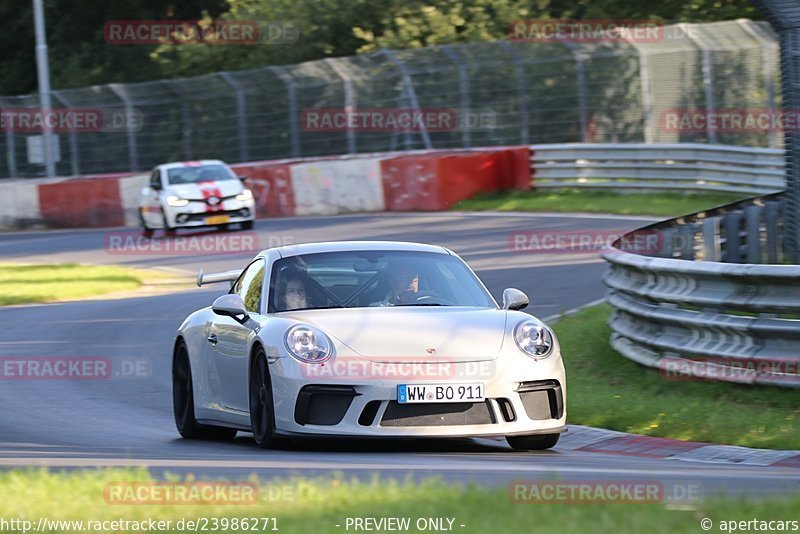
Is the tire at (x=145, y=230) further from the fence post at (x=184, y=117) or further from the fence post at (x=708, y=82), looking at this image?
the fence post at (x=708, y=82)

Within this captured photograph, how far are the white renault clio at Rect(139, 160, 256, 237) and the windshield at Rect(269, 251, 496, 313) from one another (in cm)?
1880

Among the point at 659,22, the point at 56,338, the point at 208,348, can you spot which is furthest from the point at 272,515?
the point at 659,22

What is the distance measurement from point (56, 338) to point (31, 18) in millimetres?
44471

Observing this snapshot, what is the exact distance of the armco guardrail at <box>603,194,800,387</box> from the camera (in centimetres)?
970

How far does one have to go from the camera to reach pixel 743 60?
26.5 m

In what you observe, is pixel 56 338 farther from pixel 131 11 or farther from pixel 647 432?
pixel 131 11

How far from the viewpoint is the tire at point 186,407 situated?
33.3ft

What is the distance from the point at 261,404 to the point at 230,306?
73cm

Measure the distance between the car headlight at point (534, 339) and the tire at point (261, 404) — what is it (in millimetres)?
1425

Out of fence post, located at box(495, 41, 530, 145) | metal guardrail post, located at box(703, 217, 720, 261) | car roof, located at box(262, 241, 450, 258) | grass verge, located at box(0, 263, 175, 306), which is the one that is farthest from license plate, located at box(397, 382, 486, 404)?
fence post, located at box(495, 41, 530, 145)

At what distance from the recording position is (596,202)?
27.8 m

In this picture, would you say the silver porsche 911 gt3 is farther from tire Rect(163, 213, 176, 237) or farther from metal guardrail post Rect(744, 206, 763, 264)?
tire Rect(163, 213, 176, 237)

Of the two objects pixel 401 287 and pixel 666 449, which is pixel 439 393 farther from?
pixel 666 449

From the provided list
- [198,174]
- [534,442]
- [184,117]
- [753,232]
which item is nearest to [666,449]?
[534,442]
